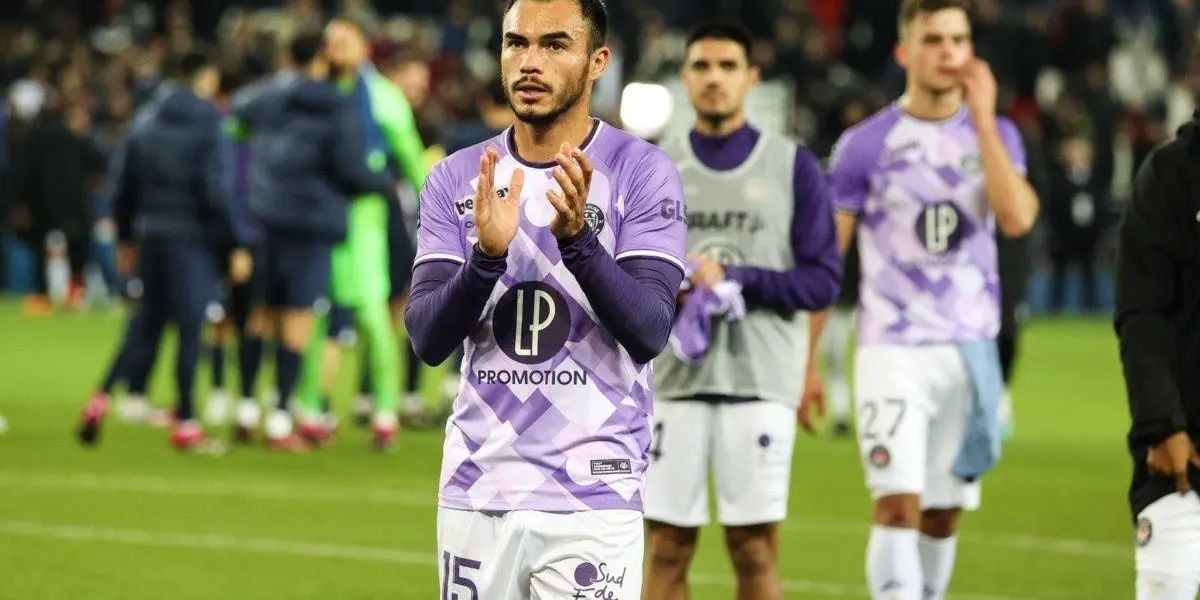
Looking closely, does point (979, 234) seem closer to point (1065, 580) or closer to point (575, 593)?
point (1065, 580)

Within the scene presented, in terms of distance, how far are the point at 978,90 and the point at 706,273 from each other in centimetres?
150

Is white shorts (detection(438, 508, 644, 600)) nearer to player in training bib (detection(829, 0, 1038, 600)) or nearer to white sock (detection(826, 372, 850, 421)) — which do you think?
player in training bib (detection(829, 0, 1038, 600))

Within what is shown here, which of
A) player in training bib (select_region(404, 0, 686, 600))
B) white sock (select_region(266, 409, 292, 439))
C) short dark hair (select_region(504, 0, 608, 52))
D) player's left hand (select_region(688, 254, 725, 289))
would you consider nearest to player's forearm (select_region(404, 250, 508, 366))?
player in training bib (select_region(404, 0, 686, 600))

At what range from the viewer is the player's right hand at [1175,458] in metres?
5.50

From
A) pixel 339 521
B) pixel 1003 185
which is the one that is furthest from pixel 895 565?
pixel 339 521

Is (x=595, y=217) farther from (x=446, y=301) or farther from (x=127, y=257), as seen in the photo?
(x=127, y=257)

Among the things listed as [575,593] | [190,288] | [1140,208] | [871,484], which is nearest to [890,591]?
[871,484]

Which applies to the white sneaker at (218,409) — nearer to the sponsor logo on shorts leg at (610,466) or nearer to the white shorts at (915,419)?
the white shorts at (915,419)

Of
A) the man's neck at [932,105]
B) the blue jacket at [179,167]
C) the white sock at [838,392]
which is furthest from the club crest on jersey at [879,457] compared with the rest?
the white sock at [838,392]

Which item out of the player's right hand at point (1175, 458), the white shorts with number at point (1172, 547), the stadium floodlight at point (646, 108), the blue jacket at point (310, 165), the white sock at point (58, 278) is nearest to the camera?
the player's right hand at point (1175, 458)

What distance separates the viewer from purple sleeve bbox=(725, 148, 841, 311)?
23.7ft

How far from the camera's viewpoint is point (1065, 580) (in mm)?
9555

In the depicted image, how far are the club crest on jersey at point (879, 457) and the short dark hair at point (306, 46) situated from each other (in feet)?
21.4

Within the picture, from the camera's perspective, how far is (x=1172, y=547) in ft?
18.4
